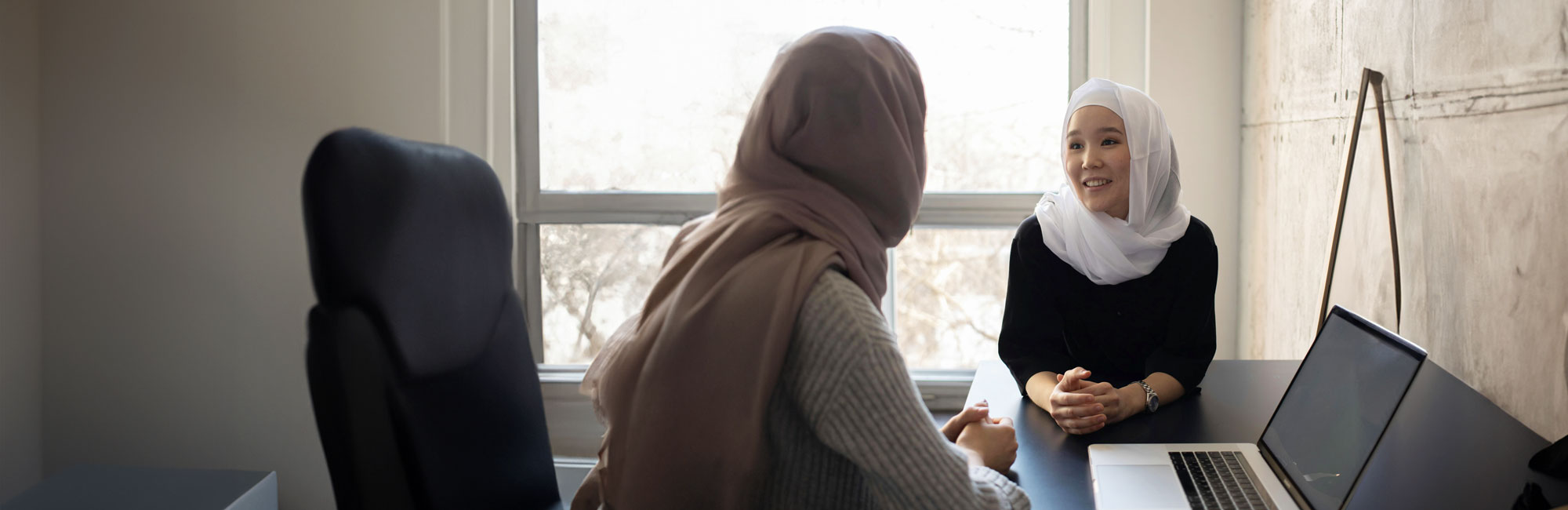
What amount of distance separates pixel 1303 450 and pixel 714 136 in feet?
6.15

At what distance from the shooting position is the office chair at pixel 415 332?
39.0 inches

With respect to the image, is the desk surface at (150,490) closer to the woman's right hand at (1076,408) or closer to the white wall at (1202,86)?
the woman's right hand at (1076,408)

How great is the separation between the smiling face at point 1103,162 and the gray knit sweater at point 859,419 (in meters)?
0.69

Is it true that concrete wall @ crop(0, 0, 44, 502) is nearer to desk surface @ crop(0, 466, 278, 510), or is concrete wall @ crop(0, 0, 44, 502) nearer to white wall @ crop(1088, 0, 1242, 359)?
desk surface @ crop(0, 466, 278, 510)

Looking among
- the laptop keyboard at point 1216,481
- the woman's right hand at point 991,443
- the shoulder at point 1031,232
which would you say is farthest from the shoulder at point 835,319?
the shoulder at point 1031,232

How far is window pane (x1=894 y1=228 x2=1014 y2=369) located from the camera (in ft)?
8.82

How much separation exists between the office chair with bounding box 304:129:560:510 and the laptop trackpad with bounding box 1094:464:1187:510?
30.9 inches

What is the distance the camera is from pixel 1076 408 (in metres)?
1.33

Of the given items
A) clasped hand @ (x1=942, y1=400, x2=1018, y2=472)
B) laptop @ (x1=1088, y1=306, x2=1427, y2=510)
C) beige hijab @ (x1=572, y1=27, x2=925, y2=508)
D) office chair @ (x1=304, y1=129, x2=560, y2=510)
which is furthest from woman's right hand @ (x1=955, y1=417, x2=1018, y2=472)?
office chair @ (x1=304, y1=129, x2=560, y2=510)

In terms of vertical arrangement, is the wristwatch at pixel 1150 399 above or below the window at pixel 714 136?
below

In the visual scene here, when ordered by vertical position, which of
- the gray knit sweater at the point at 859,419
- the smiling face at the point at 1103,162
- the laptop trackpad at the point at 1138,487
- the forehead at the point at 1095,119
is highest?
the forehead at the point at 1095,119

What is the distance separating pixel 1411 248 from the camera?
5.19 ft

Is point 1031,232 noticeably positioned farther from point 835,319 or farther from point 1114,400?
point 835,319

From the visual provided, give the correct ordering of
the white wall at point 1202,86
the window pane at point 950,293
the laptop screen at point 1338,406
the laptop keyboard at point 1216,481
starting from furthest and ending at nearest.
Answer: the window pane at point 950,293 → the white wall at point 1202,86 → the laptop keyboard at point 1216,481 → the laptop screen at point 1338,406
